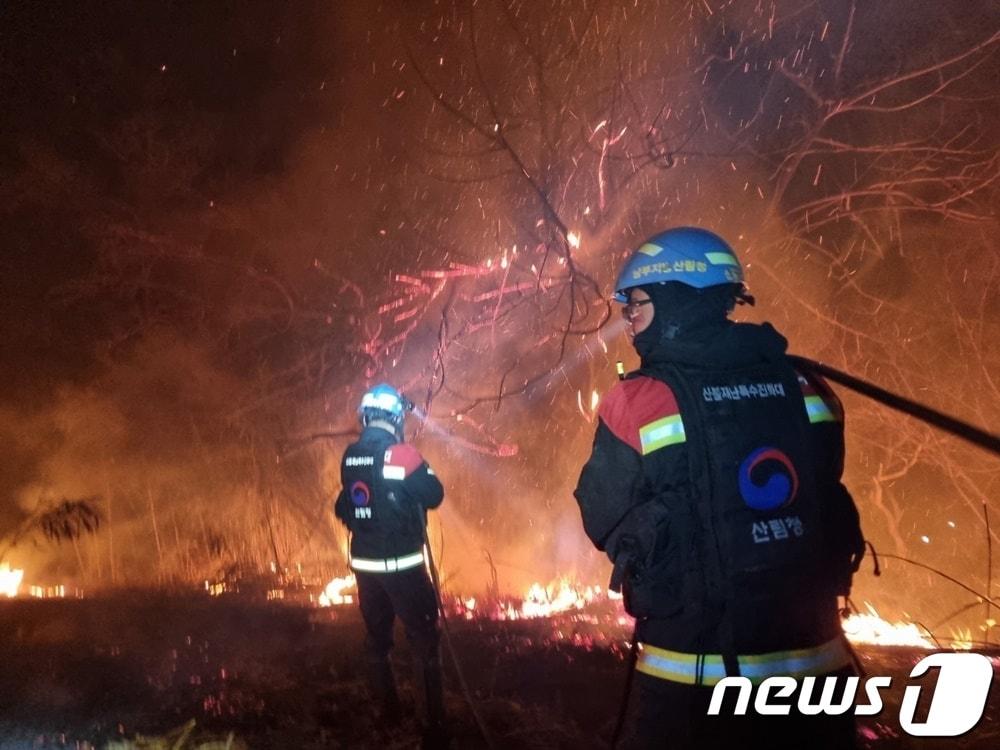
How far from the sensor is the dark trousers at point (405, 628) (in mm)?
4488

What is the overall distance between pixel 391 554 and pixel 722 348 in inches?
116

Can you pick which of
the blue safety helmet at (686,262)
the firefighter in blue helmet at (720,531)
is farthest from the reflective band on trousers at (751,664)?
the blue safety helmet at (686,262)

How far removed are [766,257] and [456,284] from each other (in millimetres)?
4675

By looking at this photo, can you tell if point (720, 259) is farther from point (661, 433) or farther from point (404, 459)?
point (404, 459)

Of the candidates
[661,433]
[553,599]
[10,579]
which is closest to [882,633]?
[553,599]

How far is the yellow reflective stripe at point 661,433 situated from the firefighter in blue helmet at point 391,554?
8.34 feet

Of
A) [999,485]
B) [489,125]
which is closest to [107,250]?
[489,125]

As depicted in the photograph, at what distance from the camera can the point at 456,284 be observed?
10.8 meters

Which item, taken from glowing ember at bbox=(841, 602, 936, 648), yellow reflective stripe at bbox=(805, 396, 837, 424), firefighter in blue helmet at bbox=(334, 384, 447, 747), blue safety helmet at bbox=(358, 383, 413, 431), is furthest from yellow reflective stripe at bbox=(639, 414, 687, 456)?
glowing ember at bbox=(841, 602, 936, 648)

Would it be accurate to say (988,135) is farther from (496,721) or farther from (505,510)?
(496,721)

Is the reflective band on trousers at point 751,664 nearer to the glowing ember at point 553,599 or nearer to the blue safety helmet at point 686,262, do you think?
the blue safety helmet at point 686,262

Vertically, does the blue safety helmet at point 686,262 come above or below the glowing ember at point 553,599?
above

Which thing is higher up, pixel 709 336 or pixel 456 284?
pixel 456 284

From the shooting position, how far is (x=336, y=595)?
865cm
